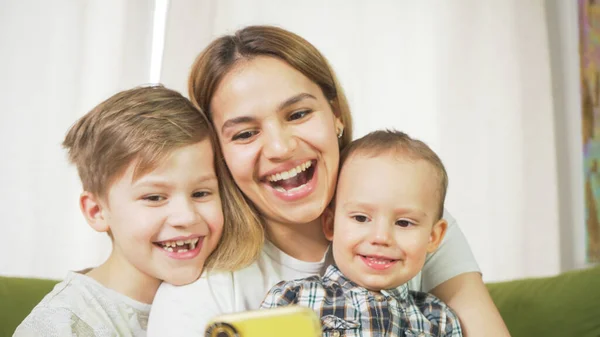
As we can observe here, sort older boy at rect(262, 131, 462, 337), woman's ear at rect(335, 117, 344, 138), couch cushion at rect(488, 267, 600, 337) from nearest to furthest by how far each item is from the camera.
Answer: older boy at rect(262, 131, 462, 337) < woman's ear at rect(335, 117, 344, 138) < couch cushion at rect(488, 267, 600, 337)

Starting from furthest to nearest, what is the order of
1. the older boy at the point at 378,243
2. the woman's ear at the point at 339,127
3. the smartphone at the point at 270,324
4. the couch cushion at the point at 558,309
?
the couch cushion at the point at 558,309
the woman's ear at the point at 339,127
the older boy at the point at 378,243
the smartphone at the point at 270,324

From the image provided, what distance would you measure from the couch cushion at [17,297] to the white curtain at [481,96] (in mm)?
400

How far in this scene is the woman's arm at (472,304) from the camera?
0.78 meters

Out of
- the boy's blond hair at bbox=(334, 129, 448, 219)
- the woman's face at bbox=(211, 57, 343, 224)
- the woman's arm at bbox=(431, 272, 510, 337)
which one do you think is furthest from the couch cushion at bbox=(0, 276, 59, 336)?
the woman's arm at bbox=(431, 272, 510, 337)

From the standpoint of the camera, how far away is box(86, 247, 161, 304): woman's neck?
67 centimetres

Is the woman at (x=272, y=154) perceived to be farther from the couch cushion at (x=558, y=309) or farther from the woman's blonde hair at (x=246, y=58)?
the couch cushion at (x=558, y=309)

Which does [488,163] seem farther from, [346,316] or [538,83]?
[346,316]

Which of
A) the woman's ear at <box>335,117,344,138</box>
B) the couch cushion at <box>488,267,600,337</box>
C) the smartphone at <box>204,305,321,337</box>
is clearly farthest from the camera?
the couch cushion at <box>488,267,600,337</box>

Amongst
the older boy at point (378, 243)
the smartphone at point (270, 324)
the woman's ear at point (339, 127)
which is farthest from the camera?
the woman's ear at point (339, 127)

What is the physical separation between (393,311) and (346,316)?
0.05 metres

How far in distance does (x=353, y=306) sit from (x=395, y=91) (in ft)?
0.86

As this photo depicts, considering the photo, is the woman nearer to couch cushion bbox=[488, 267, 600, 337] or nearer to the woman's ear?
the woman's ear

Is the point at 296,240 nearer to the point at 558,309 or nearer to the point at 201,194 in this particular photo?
the point at 201,194

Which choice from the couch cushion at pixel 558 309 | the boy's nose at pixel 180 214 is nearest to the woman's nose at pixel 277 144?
the boy's nose at pixel 180 214
